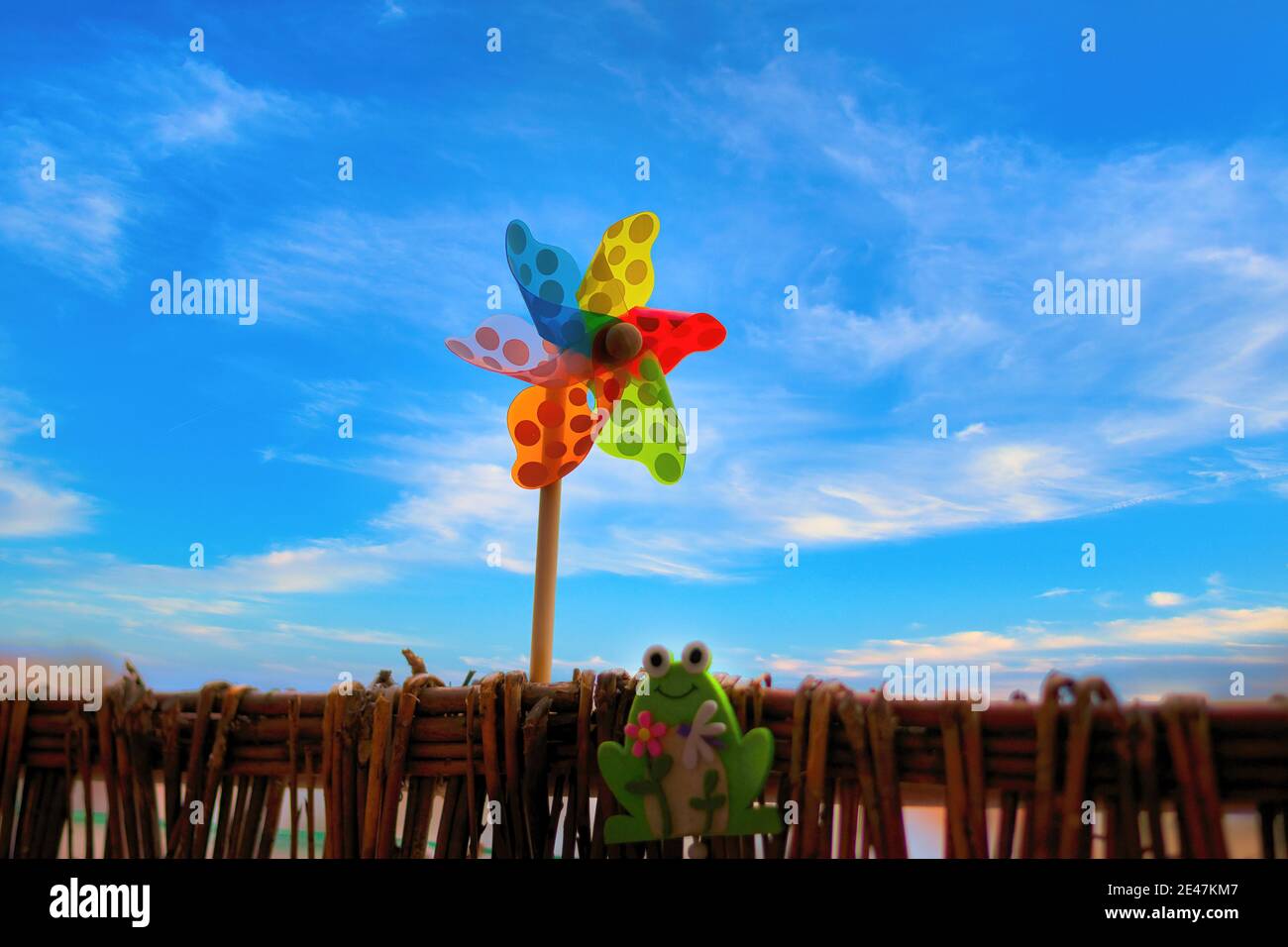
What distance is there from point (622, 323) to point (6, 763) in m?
1.17

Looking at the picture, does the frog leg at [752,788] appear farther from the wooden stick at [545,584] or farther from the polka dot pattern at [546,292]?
the polka dot pattern at [546,292]

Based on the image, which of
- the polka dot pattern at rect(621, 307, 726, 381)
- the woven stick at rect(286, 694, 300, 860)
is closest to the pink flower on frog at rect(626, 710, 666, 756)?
the woven stick at rect(286, 694, 300, 860)

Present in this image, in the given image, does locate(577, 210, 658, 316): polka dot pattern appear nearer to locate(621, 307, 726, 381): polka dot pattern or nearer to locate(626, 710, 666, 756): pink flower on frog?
locate(621, 307, 726, 381): polka dot pattern

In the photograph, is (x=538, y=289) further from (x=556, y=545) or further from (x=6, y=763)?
(x=6, y=763)

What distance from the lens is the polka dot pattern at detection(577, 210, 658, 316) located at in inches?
71.3

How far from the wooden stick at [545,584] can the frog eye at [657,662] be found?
39cm

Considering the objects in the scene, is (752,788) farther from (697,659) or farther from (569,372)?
(569,372)

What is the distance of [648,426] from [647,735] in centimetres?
65

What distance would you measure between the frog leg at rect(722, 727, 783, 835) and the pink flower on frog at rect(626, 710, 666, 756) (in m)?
0.10

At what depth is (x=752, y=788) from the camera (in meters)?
1.24

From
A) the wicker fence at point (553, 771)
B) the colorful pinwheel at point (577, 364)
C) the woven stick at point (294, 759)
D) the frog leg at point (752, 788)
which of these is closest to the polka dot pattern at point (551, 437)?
the colorful pinwheel at point (577, 364)

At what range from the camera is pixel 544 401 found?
5.77 feet
